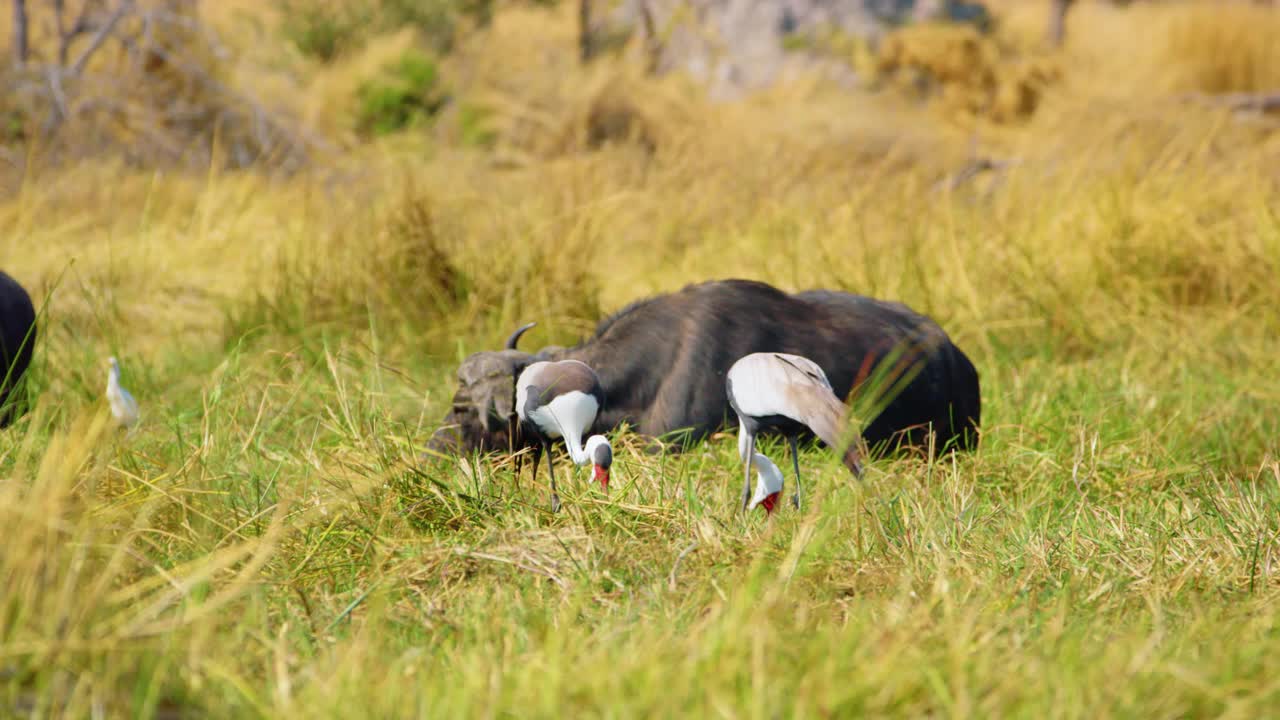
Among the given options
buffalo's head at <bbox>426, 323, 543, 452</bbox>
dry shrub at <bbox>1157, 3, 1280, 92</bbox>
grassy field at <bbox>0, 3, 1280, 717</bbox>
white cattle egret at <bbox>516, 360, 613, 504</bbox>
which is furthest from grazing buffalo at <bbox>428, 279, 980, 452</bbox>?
dry shrub at <bbox>1157, 3, 1280, 92</bbox>

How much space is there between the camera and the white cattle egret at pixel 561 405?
104 inches

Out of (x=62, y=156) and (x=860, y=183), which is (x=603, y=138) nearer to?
(x=860, y=183)

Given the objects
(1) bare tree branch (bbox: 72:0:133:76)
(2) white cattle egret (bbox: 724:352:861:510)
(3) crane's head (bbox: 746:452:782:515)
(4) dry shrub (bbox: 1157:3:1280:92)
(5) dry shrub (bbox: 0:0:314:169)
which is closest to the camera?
(2) white cattle egret (bbox: 724:352:861:510)

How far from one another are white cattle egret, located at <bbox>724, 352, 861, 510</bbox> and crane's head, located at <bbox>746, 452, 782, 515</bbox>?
33mm

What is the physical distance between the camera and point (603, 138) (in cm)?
1064

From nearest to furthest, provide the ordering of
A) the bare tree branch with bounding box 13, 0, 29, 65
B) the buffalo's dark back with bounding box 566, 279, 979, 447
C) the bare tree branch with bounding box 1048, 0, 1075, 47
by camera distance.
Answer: the buffalo's dark back with bounding box 566, 279, 979, 447
the bare tree branch with bounding box 13, 0, 29, 65
the bare tree branch with bounding box 1048, 0, 1075, 47

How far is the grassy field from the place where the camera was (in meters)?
1.81

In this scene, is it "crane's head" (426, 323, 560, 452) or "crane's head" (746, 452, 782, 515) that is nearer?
"crane's head" (746, 452, 782, 515)

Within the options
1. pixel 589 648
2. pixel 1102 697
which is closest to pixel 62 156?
pixel 589 648

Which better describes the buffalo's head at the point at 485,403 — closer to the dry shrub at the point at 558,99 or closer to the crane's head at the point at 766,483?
the crane's head at the point at 766,483

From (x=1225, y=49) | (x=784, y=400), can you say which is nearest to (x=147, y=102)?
(x=784, y=400)

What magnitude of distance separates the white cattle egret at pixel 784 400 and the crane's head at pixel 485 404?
0.86 meters

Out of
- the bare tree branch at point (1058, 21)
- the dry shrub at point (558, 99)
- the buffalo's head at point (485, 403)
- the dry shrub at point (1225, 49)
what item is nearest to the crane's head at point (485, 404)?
the buffalo's head at point (485, 403)

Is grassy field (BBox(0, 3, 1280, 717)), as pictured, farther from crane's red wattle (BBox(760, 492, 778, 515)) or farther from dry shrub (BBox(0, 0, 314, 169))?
dry shrub (BBox(0, 0, 314, 169))
